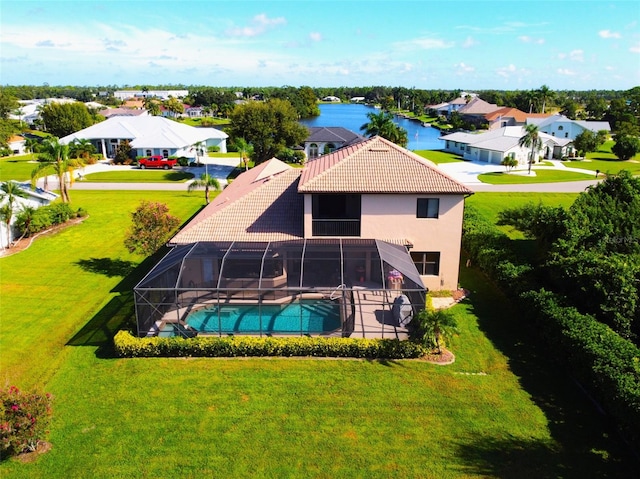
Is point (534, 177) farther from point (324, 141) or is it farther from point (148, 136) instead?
point (148, 136)

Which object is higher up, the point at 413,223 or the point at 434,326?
the point at 413,223

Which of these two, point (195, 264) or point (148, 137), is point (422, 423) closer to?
point (195, 264)

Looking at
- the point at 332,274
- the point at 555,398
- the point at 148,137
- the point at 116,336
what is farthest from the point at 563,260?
the point at 148,137

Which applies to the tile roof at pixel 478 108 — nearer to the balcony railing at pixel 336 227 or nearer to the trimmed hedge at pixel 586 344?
the trimmed hedge at pixel 586 344

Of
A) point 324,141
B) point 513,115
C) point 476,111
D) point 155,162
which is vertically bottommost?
point 155,162

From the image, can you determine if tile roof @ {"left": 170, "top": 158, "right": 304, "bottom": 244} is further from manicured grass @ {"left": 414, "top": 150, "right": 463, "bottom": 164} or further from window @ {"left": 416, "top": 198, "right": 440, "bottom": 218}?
manicured grass @ {"left": 414, "top": 150, "right": 463, "bottom": 164}

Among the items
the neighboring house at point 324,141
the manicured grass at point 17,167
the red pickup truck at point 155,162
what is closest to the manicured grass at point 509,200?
the neighboring house at point 324,141

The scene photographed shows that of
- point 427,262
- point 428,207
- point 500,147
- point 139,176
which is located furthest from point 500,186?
point 139,176
